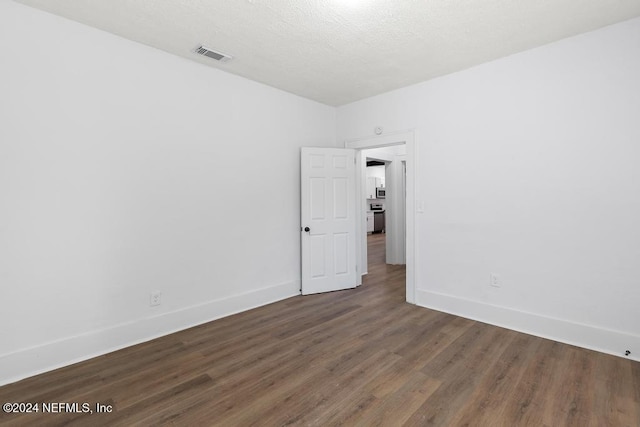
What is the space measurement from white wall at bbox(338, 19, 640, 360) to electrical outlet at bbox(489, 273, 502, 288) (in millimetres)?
46

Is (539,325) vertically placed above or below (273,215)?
below

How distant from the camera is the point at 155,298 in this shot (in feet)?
9.74

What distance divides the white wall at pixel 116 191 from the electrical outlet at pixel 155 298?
0.15ft

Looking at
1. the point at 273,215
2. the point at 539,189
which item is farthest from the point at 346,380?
the point at 539,189

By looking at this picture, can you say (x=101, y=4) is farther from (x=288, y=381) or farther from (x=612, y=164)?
(x=612, y=164)

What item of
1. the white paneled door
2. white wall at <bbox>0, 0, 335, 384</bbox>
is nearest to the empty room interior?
white wall at <bbox>0, 0, 335, 384</bbox>

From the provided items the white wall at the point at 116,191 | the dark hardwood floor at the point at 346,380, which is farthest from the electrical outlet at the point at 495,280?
the white wall at the point at 116,191

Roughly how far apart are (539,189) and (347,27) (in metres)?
2.40

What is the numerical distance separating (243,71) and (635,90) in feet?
12.2

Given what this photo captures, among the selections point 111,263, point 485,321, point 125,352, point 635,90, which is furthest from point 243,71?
point 485,321

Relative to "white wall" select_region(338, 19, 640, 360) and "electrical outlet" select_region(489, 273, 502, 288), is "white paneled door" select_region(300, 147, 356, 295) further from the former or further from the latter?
"electrical outlet" select_region(489, 273, 502, 288)

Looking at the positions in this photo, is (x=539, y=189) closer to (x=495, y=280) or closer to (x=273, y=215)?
(x=495, y=280)

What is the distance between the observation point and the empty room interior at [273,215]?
7.09ft

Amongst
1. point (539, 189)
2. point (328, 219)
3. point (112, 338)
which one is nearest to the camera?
point (112, 338)
